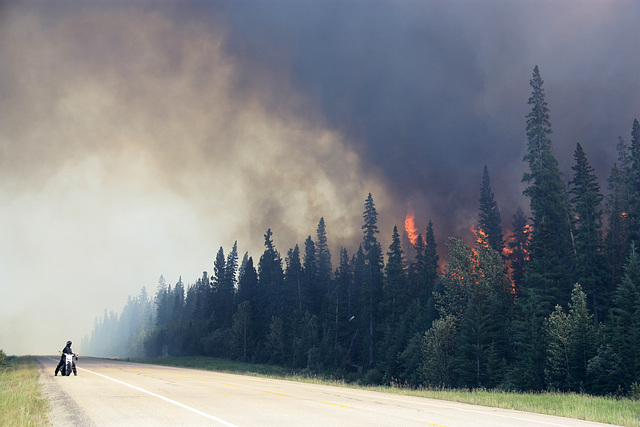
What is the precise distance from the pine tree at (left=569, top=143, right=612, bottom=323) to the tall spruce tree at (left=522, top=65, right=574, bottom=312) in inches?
81.1

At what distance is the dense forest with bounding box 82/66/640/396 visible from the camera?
130 feet

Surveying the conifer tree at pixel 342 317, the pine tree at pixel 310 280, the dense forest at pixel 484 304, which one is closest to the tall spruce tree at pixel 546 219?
the dense forest at pixel 484 304

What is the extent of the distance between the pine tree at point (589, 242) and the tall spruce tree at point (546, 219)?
2060 millimetres

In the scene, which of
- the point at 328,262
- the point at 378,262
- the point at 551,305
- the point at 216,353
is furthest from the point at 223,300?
the point at 551,305

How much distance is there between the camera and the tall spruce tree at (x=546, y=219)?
5231 centimetres

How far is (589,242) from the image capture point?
5272 centimetres

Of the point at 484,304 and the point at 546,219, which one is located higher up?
the point at 546,219

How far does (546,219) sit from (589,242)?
5737 mm

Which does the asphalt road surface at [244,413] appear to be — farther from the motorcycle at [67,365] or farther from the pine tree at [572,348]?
the pine tree at [572,348]

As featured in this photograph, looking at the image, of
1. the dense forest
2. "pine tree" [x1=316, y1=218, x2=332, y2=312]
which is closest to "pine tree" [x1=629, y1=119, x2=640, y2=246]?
the dense forest

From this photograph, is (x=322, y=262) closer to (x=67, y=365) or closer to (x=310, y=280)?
(x=310, y=280)

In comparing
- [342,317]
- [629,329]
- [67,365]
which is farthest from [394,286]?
[67,365]

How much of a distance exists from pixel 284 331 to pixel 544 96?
6150 cm

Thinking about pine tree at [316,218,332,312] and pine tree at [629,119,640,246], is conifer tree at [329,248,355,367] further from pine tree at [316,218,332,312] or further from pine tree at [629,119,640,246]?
pine tree at [629,119,640,246]
